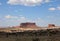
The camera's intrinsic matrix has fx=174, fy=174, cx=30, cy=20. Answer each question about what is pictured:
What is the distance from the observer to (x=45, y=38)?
2552cm

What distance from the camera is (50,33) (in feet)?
87.2

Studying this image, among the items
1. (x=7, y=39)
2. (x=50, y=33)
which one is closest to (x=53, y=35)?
(x=50, y=33)

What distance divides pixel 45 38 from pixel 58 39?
1.99 m

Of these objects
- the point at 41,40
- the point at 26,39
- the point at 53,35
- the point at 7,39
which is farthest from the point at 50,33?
the point at 7,39

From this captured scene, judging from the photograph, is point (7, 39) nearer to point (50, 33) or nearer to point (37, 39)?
point (37, 39)

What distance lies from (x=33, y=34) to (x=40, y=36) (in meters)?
1.15

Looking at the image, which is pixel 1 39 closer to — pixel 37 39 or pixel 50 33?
pixel 37 39

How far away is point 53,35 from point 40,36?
2092 millimetres

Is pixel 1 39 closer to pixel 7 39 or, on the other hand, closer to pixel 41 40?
pixel 7 39

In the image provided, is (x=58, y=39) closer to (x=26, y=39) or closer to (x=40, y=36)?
(x=40, y=36)

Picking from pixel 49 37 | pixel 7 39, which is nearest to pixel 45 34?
pixel 49 37

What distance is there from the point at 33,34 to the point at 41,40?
1.72 m

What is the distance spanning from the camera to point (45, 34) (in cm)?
2627

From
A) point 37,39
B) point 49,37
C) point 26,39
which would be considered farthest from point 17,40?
point 49,37
